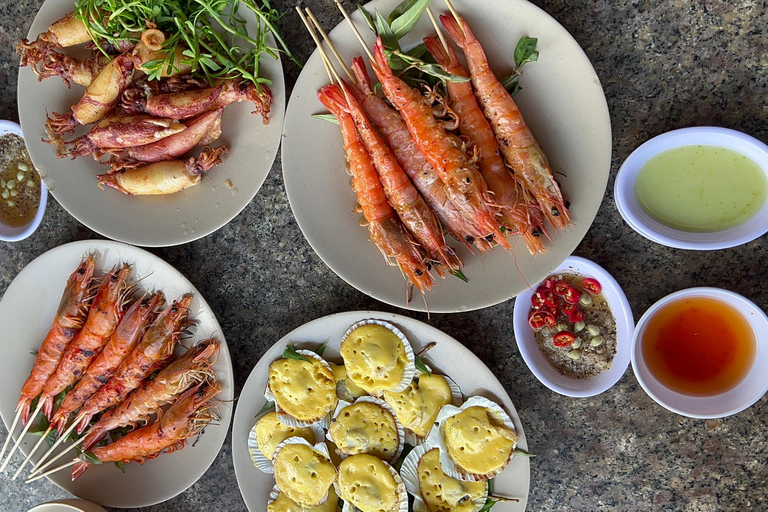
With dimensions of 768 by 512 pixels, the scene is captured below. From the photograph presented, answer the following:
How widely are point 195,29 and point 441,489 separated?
8.25 feet

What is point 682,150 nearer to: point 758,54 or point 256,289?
point 758,54

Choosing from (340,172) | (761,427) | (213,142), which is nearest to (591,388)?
(761,427)

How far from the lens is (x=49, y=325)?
264cm

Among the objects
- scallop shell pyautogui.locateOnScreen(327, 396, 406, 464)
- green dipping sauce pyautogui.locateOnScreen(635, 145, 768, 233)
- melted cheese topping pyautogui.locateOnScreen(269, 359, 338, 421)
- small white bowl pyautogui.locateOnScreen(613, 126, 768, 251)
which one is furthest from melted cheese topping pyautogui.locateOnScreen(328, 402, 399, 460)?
green dipping sauce pyautogui.locateOnScreen(635, 145, 768, 233)

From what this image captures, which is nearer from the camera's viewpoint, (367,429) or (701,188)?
(701,188)

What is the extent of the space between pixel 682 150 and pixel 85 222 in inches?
114

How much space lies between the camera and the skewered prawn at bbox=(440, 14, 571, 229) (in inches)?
79.8

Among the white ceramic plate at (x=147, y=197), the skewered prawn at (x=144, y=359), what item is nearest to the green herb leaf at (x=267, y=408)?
the skewered prawn at (x=144, y=359)

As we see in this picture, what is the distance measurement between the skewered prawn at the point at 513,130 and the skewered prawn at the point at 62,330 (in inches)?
85.8

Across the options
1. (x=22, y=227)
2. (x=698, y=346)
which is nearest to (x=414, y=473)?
(x=698, y=346)

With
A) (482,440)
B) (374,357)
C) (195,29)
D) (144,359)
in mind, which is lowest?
(482,440)

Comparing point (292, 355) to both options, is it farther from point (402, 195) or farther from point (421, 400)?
point (402, 195)

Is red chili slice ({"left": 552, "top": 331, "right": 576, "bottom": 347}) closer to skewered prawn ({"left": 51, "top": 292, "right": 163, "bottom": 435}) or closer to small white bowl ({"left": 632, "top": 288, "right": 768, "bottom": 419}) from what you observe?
small white bowl ({"left": 632, "top": 288, "right": 768, "bottom": 419})

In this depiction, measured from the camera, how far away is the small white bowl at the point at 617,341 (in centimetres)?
227
